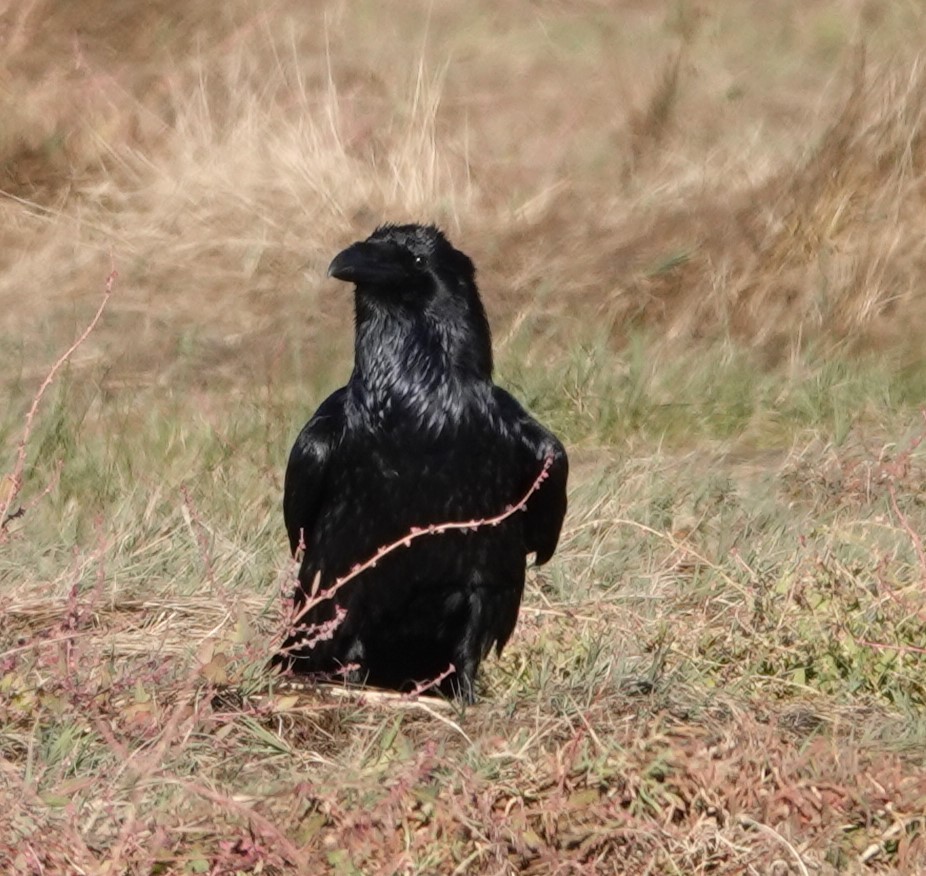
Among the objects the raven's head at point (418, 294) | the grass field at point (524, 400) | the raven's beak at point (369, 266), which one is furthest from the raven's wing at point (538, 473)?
the raven's beak at point (369, 266)

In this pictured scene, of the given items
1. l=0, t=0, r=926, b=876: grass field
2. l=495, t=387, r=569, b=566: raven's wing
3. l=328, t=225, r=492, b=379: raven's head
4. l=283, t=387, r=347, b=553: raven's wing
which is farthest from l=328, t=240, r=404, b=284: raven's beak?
l=0, t=0, r=926, b=876: grass field

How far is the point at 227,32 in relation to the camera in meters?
11.0

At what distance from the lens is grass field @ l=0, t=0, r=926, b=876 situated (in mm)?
4191

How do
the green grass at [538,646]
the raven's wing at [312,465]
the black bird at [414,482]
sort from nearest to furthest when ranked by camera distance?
1. the green grass at [538,646]
2. the black bird at [414,482]
3. the raven's wing at [312,465]

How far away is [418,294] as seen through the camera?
5387 mm

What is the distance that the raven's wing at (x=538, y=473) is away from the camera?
528cm

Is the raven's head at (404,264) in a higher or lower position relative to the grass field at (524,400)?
higher

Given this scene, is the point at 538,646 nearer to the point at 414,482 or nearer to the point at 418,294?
the point at 414,482

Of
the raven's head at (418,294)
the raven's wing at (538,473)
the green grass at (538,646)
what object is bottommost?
the green grass at (538,646)

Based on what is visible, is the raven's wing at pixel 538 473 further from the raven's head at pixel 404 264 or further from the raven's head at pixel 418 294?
the raven's head at pixel 404 264

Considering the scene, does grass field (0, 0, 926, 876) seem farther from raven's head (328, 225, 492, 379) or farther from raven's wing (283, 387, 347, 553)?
raven's head (328, 225, 492, 379)

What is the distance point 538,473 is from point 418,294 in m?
0.54

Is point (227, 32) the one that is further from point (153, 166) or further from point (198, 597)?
point (198, 597)

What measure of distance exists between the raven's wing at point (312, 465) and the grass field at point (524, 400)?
0.16 meters
